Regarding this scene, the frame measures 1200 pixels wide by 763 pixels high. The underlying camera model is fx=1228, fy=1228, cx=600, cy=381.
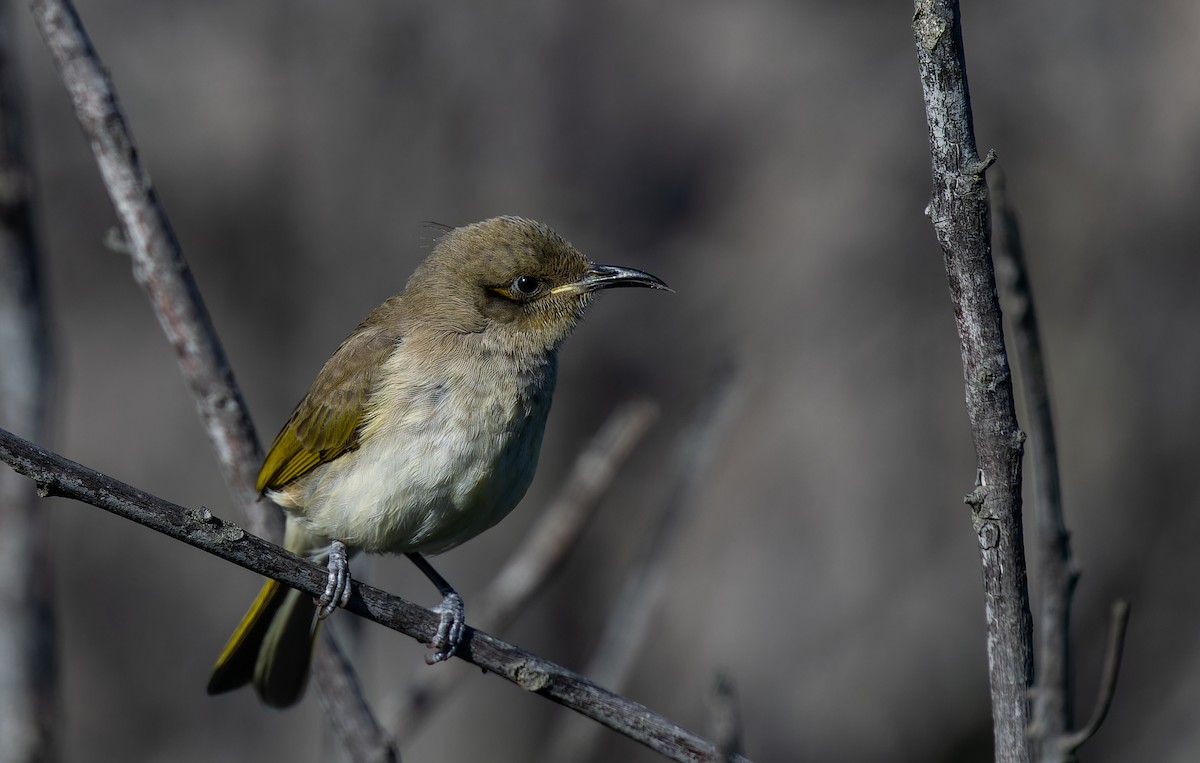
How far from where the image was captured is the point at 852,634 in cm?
719

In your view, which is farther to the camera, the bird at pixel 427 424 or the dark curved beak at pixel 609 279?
the dark curved beak at pixel 609 279

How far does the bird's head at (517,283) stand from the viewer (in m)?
4.17

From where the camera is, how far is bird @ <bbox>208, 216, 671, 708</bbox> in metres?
3.71

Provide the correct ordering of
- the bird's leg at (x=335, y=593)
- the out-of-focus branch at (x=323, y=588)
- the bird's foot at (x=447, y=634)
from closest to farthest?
1. the out-of-focus branch at (x=323, y=588)
2. the bird's leg at (x=335, y=593)
3. the bird's foot at (x=447, y=634)

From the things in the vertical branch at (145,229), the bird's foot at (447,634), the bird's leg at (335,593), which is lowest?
the bird's foot at (447,634)

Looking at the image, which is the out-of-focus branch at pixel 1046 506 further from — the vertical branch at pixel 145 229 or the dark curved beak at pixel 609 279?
the vertical branch at pixel 145 229

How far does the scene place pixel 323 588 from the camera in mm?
2787

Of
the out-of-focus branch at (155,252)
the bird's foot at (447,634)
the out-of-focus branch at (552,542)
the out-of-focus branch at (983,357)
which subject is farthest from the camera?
the out-of-focus branch at (552,542)

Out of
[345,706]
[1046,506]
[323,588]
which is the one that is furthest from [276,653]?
[1046,506]

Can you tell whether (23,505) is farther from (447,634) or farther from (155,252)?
(447,634)

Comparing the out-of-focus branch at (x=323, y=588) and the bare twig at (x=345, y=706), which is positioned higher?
the out-of-focus branch at (x=323, y=588)

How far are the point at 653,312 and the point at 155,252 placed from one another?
4087mm

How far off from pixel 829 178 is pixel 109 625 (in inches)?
208

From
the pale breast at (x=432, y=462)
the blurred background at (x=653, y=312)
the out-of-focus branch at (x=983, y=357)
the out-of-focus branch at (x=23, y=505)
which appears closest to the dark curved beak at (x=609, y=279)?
the pale breast at (x=432, y=462)
